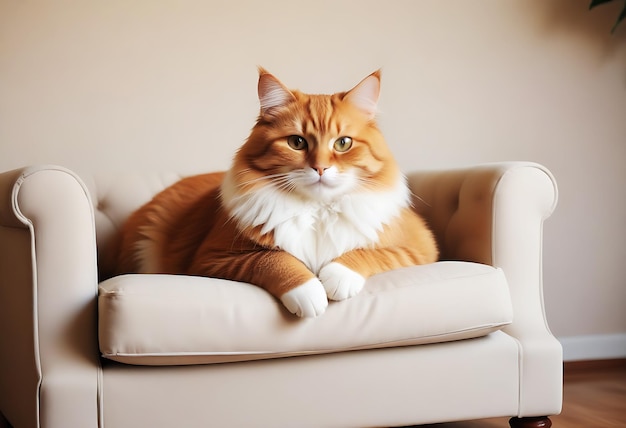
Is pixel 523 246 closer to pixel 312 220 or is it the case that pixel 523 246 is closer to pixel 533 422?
pixel 533 422

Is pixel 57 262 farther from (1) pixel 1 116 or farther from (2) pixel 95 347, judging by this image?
(1) pixel 1 116

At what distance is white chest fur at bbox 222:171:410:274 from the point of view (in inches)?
63.7

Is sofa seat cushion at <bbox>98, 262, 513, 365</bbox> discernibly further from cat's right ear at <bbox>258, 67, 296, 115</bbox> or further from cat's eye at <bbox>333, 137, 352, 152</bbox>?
cat's right ear at <bbox>258, 67, 296, 115</bbox>

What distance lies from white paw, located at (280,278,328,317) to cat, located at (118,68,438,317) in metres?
0.04

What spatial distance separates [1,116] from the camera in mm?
2295

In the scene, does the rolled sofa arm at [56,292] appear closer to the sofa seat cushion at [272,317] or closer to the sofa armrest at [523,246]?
the sofa seat cushion at [272,317]

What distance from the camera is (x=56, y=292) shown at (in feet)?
4.80

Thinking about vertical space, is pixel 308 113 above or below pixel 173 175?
above

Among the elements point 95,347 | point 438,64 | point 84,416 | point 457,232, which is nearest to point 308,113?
point 457,232

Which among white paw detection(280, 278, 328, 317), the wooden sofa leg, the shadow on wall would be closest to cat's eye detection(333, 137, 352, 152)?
white paw detection(280, 278, 328, 317)

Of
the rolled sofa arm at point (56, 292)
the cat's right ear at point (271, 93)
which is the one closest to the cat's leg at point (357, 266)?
the cat's right ear at point (271, 93)

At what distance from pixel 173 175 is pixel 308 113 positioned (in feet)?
2.68

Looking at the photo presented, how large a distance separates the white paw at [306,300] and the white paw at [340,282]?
4 cm

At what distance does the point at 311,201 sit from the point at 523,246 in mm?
552
